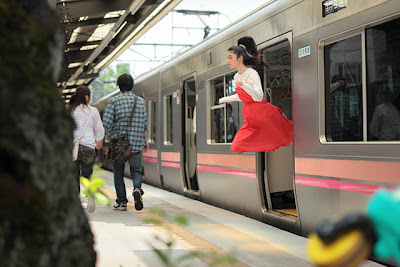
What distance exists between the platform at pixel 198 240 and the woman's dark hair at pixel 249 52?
1.77 metres

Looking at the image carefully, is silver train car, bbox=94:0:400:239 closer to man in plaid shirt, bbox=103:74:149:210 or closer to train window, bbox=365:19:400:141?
train window, bbox=365:19:400:141

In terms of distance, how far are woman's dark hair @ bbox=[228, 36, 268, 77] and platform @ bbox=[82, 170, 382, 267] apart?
1.77 metres

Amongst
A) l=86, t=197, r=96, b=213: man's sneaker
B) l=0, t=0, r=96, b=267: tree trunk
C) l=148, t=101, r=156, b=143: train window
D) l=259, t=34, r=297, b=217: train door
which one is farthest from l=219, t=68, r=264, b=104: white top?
l=148, t=101, r=156, b=143: train window

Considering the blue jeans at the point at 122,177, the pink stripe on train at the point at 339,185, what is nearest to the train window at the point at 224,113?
the blue jeans at the point at 122,177

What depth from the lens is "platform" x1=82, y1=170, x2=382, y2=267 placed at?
13.7 feet

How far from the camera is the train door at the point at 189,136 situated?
9328mm

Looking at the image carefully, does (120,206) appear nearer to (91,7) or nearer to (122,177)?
(122,177)

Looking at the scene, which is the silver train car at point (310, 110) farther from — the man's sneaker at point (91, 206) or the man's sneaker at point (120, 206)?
the man's sneaker at point (91, 206)

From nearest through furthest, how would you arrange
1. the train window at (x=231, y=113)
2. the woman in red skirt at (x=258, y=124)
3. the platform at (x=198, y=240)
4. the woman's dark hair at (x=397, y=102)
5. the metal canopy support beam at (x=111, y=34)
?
the woman's dark hair at (x=397, y=102)
the platform at (x=198, y=240)
the woman in red skirt at (x=258, y=124)
the train window at (x=231, y=113)
the metal canopy support beam at (x=111, y=34)

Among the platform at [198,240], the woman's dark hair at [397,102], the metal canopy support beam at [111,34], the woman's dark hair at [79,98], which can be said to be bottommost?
the platform at [198,240]

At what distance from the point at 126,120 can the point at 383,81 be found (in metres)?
3.91

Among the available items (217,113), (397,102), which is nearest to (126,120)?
(217,113)

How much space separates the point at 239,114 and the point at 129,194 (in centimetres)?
359

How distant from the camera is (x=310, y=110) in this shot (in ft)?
16.3
